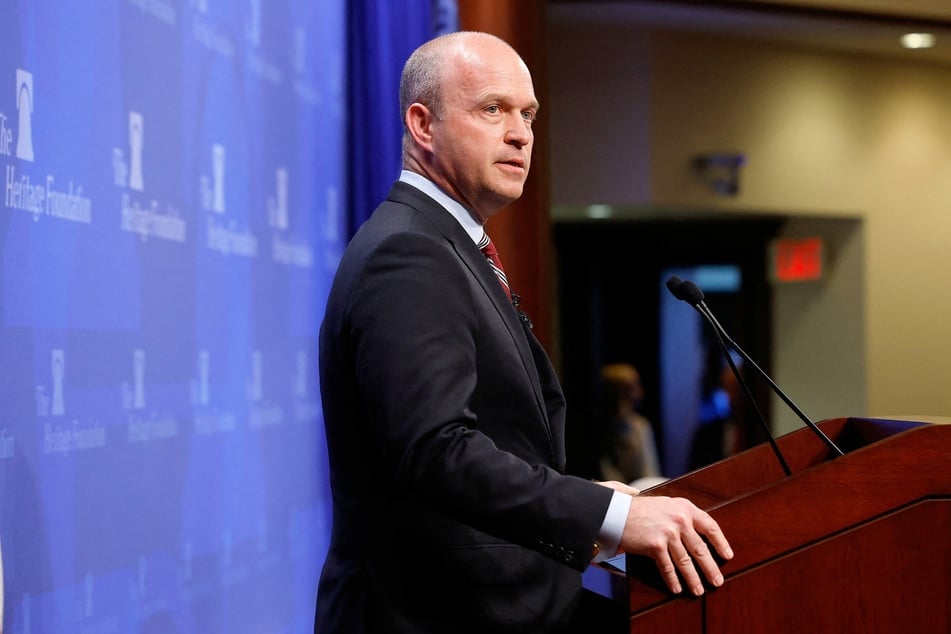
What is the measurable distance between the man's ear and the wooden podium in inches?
26.0

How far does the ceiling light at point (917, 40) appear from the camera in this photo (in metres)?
6.63

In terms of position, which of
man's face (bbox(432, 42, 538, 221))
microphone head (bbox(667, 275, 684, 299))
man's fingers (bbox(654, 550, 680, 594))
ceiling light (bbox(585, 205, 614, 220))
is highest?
ceiling light (bbox(585, 205, 614, 220))

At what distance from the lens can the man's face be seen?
5.13 ft

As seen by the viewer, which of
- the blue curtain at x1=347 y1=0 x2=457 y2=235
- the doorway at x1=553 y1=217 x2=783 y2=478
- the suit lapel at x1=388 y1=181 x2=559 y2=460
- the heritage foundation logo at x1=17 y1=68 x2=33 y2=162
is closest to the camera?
the suit lapel at x1=388 y1=181 x2=559 y2=460

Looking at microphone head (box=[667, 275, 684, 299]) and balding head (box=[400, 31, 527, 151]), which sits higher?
balding head (box=[400, 31, 527, 151])

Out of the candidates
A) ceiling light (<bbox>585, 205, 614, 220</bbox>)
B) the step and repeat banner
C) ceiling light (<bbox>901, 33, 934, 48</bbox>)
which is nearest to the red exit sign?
ceiling light (<bbox>585, 205, 614, 220</bbox>)

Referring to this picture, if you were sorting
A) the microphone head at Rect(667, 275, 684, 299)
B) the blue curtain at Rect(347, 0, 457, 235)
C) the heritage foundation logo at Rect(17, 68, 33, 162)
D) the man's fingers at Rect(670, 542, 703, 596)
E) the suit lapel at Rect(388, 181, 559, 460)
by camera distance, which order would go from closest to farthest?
the man's fingers at Rect(670, 542, 703, 596)
the suit lapel at Rect(388, 181, 559, 460)
the microphone head at Rect(667, 275, 684, 299)
the heritage foundation logo at Rect(17, 68, 33, 162)
the blue curtain at Rect(347, 0, 457, 235)

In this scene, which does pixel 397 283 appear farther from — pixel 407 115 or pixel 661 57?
pixel 661 57

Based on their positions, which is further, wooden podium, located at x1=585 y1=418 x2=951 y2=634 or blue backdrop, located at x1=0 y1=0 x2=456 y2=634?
blue backdrop, located at x1=0 y1=0 x2=456 y2=634

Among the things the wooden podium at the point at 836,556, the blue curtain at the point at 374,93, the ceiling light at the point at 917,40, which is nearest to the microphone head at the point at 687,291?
the wooden podium at the point at 836,556

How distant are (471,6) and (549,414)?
269 cm

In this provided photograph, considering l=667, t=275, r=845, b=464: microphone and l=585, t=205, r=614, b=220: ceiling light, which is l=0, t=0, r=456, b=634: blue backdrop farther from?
l=585, t=205, r=614, b=220: ceiling light

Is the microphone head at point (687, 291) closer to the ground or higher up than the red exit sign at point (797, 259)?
closer to the ground

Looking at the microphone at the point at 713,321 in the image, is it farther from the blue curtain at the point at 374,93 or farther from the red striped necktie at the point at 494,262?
the blue curtain at the point at 374,93
